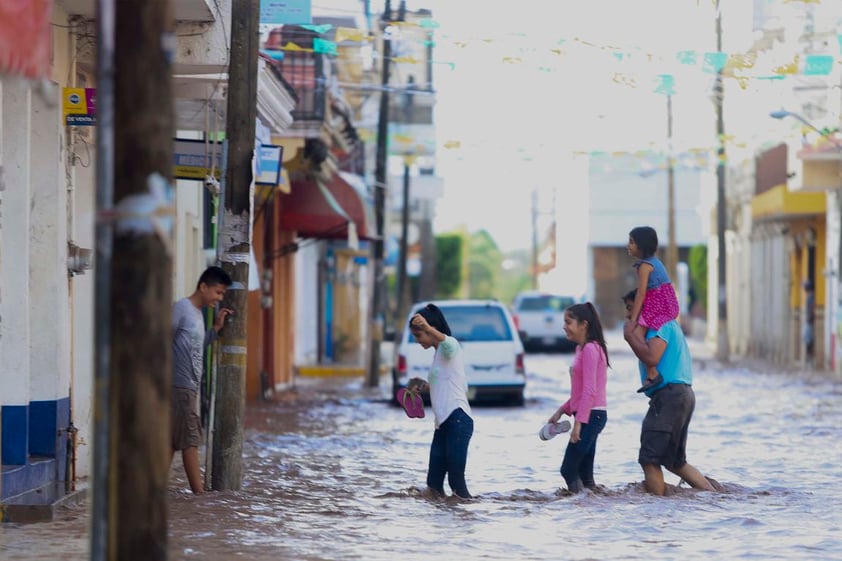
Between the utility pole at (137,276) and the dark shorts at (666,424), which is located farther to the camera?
the dark shorts at (666,424)

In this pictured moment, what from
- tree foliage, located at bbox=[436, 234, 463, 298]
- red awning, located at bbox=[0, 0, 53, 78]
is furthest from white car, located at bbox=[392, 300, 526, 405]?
tree foliage, located at bbox=[436, 234, 463, 298]

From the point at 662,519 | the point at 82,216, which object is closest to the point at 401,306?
the point at 82,216

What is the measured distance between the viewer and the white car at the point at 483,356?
2205 centimetres

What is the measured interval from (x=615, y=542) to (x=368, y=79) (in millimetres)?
30048

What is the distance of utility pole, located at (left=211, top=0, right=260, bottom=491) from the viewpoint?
11289 millimetres

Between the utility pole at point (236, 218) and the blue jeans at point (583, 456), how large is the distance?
2552 mm

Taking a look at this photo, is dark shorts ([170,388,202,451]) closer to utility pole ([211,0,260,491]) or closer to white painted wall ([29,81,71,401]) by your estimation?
utility pole ([211,0,260,491])

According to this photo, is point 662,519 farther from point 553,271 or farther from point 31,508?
point 553,271

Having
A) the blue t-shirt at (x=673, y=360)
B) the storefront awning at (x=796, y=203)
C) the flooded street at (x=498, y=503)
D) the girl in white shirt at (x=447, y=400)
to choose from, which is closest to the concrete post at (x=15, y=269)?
the flooded street at (x=498, y=503)

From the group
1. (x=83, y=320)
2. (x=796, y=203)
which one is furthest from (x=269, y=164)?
(x=796, y=203)

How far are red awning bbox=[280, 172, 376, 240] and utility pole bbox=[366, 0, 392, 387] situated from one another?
1185 millimetres

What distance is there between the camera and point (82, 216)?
13062mm

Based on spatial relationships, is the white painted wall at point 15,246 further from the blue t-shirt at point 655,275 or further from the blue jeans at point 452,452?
the blue t-shirt at point 655,275

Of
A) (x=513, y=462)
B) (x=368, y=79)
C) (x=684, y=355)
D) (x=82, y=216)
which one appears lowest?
(x=513, y=462)
